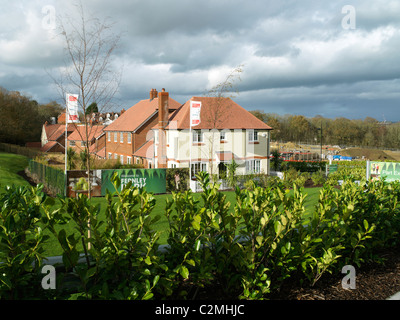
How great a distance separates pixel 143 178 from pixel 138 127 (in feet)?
43.7

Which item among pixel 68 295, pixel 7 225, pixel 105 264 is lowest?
pixel 68 295

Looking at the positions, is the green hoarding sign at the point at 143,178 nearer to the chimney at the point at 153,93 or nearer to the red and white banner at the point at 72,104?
the red and white banner at the point at 72,104

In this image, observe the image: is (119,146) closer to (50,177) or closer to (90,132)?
(50,177)

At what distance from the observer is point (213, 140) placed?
2716 centimetres

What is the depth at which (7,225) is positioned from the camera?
3090 millimetres

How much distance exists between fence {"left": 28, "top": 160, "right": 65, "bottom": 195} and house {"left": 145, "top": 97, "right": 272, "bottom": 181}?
30.9 ft

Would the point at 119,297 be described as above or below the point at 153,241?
below

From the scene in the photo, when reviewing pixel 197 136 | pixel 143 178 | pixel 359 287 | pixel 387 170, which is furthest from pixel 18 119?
pixel 359 287

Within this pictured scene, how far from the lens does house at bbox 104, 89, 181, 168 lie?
112ft

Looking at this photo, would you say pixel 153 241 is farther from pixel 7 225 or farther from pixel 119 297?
pixel 7 225

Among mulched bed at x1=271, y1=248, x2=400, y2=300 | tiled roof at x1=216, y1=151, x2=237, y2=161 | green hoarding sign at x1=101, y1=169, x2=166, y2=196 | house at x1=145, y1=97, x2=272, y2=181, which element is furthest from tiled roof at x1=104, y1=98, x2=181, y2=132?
mulched bed at x1=271, y1=248, x2=400, y2=300

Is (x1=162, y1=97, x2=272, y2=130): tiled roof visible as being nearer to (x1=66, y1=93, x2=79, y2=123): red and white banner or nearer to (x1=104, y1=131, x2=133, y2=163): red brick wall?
(x1=104, y1=131, x2=133, y2=163): red brick wall
